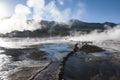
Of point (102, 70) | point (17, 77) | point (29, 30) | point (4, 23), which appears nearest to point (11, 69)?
point (17, 77)

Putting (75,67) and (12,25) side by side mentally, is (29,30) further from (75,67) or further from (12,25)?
(75,67)

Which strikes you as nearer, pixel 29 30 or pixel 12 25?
pixel 12 25

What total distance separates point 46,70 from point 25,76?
224 centimetres

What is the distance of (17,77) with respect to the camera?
14531mm

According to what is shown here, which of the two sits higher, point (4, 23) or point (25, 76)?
point (4, 23)

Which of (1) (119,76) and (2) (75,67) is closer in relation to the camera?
(1) (119,76)

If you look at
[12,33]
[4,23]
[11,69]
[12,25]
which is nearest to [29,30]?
[12,33]

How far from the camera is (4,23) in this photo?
236 ft

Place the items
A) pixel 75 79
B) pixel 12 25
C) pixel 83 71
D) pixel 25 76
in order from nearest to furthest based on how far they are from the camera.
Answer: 1. pixel 75 79
2. pixel 25 76
3. pixel 83 71
4. pixel 12 25

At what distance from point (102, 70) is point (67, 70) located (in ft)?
9.25

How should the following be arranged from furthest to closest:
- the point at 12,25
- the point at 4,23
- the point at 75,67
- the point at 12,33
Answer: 1. the point at 12,33
2. the point at 12,25
3. the point at 4,23
4. the point at 75,67

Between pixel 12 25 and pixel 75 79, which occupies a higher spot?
pixel 12 25

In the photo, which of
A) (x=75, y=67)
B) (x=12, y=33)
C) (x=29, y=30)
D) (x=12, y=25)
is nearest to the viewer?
(x=75, y=67)

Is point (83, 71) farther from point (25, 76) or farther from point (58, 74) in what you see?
point (25, 76)
